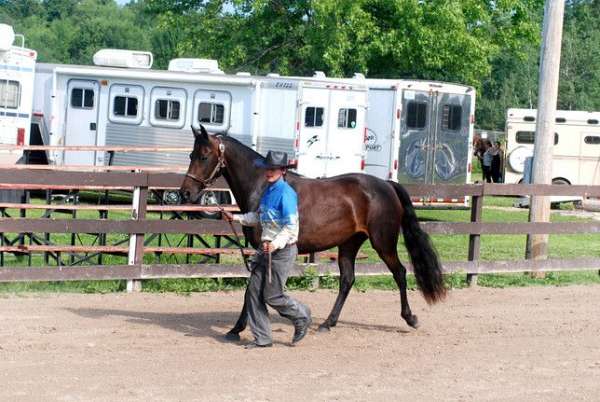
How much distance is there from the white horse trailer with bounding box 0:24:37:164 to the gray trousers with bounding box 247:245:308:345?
549 inches

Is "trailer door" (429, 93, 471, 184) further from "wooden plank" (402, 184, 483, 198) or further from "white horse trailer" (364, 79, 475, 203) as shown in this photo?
"wooden plank" (402, 184, 483, 198)

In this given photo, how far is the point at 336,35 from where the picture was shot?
3089cm

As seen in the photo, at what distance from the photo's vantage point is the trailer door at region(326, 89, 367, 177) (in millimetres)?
23062

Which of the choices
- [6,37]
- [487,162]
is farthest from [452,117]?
[487,162]

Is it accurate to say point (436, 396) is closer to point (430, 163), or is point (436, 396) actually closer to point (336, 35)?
point (430, 163)

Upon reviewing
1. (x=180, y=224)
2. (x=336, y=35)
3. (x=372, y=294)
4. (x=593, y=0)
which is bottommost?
(x=372, y=294)

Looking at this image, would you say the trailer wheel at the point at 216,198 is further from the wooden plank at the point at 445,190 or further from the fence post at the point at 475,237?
the wooden plank at the point at 445,190

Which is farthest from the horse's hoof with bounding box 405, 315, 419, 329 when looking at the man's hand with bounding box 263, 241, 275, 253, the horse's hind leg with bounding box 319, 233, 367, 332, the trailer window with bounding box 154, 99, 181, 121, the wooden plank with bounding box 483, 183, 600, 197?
the trailer window with bounding box 154, 99, 181, 121

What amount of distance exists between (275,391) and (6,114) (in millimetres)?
16308

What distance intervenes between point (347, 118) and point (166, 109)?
154 inches

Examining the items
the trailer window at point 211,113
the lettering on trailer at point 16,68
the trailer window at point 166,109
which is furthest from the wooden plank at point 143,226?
the lettering on trailer at point 16,68

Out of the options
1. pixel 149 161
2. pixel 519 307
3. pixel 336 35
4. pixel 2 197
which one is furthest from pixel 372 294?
pixel 336 35

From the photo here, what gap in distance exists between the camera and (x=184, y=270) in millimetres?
12500

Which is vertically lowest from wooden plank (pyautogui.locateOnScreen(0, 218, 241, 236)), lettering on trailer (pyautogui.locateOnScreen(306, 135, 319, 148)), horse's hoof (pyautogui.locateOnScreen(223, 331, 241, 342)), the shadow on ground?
the shadow on ground
